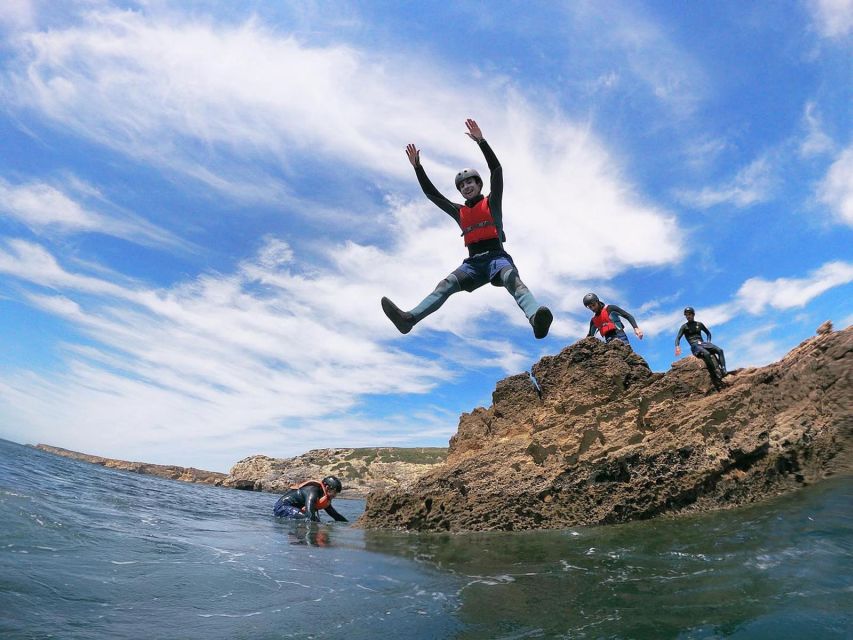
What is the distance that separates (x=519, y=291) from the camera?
6941 mm

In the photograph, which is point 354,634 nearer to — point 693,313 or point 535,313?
point 535,313

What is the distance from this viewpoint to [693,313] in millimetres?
11484

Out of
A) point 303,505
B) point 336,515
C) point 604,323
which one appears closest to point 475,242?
point 604,323

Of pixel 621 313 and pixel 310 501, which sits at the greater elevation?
pixel 621 313

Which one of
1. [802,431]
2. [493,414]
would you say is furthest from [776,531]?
[493,414]

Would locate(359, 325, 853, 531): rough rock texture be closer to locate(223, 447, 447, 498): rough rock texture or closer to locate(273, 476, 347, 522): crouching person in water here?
locate(273, 476, 347, 522): crouching person in water

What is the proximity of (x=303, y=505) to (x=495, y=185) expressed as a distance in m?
14.9

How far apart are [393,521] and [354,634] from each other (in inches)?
350

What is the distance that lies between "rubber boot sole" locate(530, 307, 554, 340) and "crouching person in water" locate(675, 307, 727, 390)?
6411 millimetres

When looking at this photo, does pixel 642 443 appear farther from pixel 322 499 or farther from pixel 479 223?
pixel 322 499

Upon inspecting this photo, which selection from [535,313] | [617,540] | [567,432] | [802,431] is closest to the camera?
[535,313]

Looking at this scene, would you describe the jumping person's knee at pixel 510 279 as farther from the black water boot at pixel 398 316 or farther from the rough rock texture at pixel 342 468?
the rough rock texture at pixel 342 468

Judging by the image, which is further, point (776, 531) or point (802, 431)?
point (802, 431)

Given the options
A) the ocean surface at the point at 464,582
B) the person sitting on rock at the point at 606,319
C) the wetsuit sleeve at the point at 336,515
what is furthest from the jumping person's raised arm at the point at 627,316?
the wetsuit sleeve at the point at 336,515
